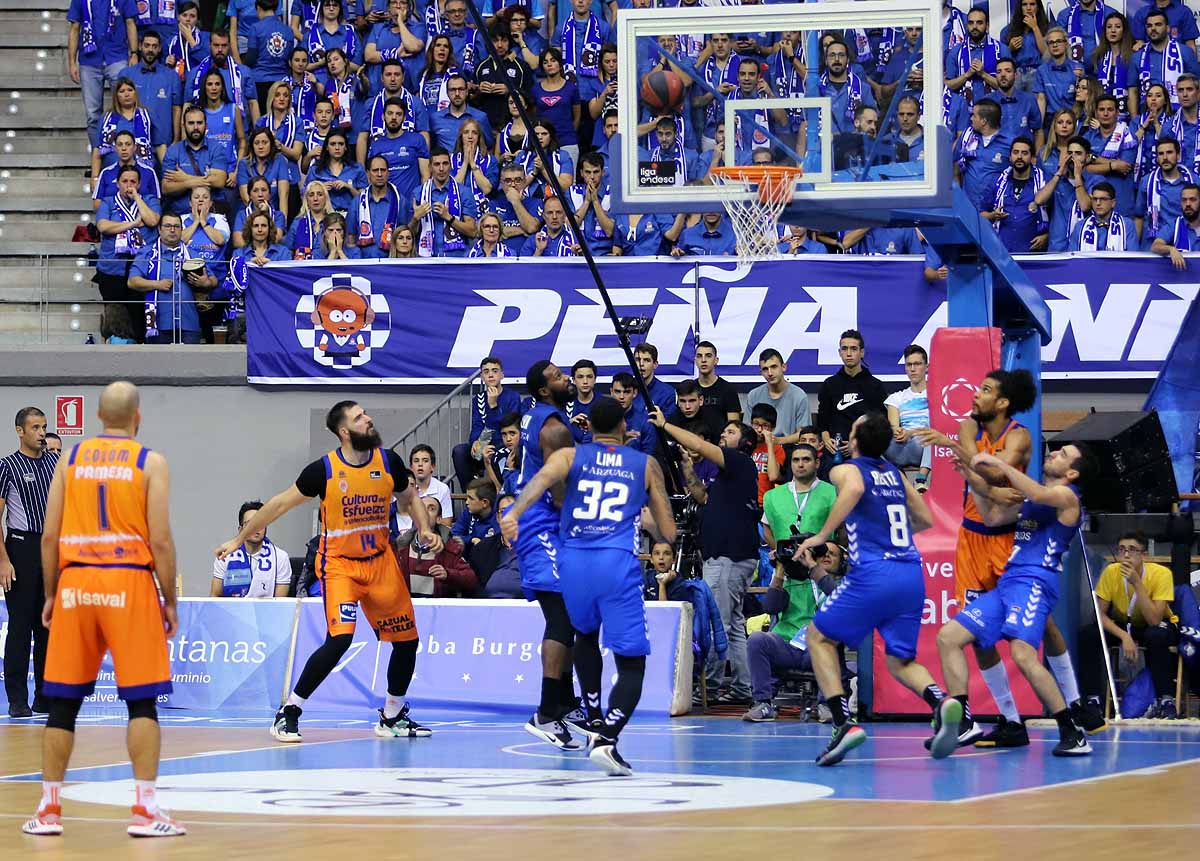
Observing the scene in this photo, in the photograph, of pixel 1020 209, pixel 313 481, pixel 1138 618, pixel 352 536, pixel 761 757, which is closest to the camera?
pixel 761 757

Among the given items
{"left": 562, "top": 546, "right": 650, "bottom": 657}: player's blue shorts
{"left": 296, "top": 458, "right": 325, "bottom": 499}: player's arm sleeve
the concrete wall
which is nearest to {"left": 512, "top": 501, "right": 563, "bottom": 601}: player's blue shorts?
{"left": 562, "top": 546, "right": 650, "bottom": 657}: player's blue shorts

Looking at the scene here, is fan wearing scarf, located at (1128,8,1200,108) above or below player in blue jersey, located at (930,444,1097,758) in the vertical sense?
above

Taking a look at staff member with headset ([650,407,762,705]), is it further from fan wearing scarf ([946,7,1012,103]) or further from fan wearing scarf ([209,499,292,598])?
fan wearing scarf ([946,7,1012,103])

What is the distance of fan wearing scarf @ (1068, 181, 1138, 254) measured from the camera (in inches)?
769

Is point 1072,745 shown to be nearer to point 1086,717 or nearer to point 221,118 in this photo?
point 1086,717

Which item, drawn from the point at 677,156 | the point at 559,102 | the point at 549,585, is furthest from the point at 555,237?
the point at 549,585

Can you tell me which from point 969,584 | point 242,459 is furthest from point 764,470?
point 242,459

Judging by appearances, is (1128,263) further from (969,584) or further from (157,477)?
(157,477)

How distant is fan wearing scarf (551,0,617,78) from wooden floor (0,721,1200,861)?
1339cm

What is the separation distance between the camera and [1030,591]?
12.2 metres

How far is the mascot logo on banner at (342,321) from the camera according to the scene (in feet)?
66.8

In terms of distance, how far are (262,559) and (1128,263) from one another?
30.1 ft

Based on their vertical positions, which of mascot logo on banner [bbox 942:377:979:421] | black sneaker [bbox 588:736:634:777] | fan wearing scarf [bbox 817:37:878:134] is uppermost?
fan wearing scarf [bbox 817:37:878:134]

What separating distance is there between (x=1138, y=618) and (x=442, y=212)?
948cm
